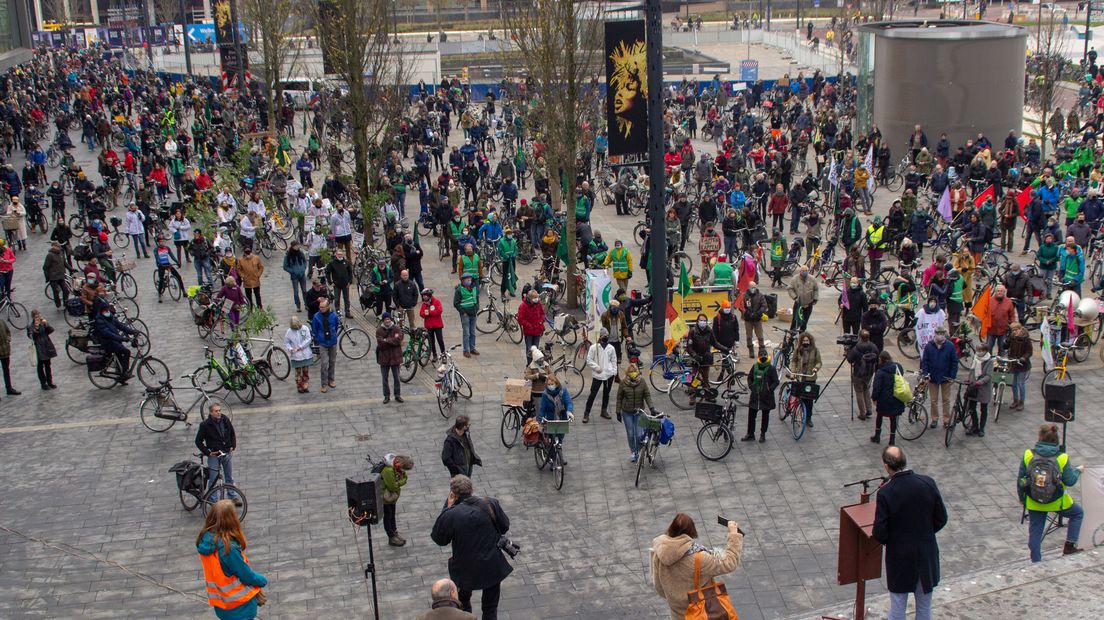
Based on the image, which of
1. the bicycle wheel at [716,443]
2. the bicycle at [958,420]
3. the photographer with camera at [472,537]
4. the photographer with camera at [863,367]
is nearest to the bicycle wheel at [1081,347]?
the bicycle at [958,420]

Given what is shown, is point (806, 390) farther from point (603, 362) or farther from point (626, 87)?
point (626, 87)

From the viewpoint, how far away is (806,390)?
51.4 ft

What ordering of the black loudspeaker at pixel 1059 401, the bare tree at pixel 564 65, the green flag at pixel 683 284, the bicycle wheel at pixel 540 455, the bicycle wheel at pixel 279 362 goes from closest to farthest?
the black loudspeaker at pixel 1059 401, the bicycle wheel at pixel 540 455, the bicycle wheel at pixel 279 362, the green flag at pixel 683 284, the bare tree at pixel 564 65

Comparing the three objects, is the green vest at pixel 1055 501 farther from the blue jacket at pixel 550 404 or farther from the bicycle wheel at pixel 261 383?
the bicycle wheel at pixel 261 383

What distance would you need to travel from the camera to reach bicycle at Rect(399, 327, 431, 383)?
729 inches

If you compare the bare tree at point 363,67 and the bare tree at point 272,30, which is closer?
the bare tree at point 363,67

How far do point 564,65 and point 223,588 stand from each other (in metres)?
13.8

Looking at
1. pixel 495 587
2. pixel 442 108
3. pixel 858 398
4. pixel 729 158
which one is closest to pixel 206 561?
pixel 495 587

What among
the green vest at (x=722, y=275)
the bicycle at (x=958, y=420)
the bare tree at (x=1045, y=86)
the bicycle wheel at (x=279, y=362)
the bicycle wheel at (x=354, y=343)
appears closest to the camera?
the bicycle at (x=958, y=420)

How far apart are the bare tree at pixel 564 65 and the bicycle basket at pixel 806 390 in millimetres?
7401

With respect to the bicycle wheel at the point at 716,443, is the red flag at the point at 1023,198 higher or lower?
higher

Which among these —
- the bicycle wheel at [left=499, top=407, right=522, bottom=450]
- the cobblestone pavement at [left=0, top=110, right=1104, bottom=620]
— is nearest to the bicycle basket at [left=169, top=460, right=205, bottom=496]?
the cobblestone pavement at [left=0, top=110, right=1104, bottom=620]

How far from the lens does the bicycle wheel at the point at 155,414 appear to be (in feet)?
53.8

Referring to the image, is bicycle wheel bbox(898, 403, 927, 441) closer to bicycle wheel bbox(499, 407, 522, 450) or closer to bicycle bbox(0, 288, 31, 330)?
bicycle wheel bbox(499, 407, 522, 450)
